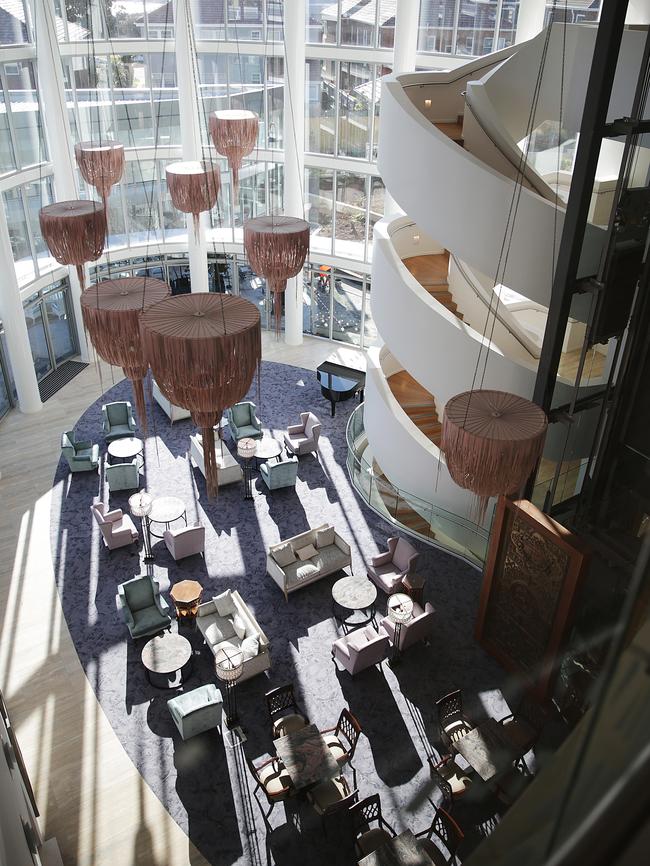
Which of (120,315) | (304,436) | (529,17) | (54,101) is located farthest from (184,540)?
(529,17)

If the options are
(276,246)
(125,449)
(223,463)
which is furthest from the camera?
Result: (125,449)

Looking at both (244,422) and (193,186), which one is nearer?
(193,186)

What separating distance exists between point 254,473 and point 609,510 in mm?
7200

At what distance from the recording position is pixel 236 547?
12.9 meters

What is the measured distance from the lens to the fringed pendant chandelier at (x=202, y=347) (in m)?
5.86

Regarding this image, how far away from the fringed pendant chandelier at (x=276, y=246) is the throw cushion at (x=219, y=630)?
15.4 feet

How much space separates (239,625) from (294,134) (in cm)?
1247

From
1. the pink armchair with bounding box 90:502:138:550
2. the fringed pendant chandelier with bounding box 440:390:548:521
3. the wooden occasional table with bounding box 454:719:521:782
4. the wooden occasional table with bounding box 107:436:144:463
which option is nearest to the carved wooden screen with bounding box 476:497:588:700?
the wooden occasional table with bounding box 454:719:521:782

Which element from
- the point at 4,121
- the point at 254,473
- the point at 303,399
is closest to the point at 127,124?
the point at 4,121

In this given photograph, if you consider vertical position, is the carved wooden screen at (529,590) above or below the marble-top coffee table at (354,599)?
above

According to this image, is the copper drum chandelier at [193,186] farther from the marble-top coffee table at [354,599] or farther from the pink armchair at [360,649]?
the pink armchair at [360,649]

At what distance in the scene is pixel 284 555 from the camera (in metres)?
12.0

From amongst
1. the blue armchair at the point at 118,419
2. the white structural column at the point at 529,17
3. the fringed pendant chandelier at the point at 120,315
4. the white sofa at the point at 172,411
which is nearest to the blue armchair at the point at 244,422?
the white sofa at the point at 172,411

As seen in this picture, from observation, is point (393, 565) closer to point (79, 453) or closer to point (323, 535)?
point (323, 535)
